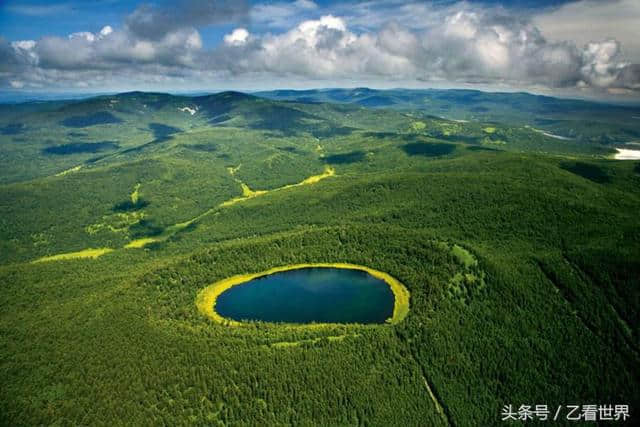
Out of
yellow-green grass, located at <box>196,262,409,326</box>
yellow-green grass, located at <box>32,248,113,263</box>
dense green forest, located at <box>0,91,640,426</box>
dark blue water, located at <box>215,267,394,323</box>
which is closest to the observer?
dense green forest, located at <box>0,91,640,426</box>

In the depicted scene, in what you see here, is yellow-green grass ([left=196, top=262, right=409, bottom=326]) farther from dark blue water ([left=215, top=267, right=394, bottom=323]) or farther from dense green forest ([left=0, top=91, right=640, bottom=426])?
dense green forest ([left=0, top=91, right=640, bottom=426])

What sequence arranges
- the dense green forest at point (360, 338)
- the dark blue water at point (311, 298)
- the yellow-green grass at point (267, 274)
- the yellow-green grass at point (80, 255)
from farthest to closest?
the yellow-green grass at point (80, 255) < the dark blue water at point (311, 298) < the yellow-green grass at point (267, 274) < the dense green forest at point (360, 338)

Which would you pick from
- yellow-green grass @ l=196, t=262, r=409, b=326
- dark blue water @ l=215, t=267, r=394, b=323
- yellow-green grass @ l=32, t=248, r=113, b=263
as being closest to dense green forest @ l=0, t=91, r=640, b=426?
yellow-green grass @ l=196, t=262, r=409, b=326

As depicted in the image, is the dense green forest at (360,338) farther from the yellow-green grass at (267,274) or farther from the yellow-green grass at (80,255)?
the yellow-green grass at (80,255)

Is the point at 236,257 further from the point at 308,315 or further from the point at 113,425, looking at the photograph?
the point at 113,425

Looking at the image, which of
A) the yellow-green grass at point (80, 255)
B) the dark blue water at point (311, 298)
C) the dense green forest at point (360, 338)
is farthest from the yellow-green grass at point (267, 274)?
the yellow-green grass at point (80, 255)

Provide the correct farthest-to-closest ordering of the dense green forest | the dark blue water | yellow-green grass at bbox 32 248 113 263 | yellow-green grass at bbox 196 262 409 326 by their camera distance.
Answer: yellow-green grass at bbox 32 248 113 263 → the dark blue water → yellow-green grass at bbox 196 262 409 326 → the dense green forest

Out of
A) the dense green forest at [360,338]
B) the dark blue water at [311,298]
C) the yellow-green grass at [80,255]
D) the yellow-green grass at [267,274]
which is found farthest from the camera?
the yellow-green grass at [80,255]

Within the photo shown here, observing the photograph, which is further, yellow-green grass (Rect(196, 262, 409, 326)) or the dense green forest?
yellow-green grass (Rect(196, 262, 409, 326))
